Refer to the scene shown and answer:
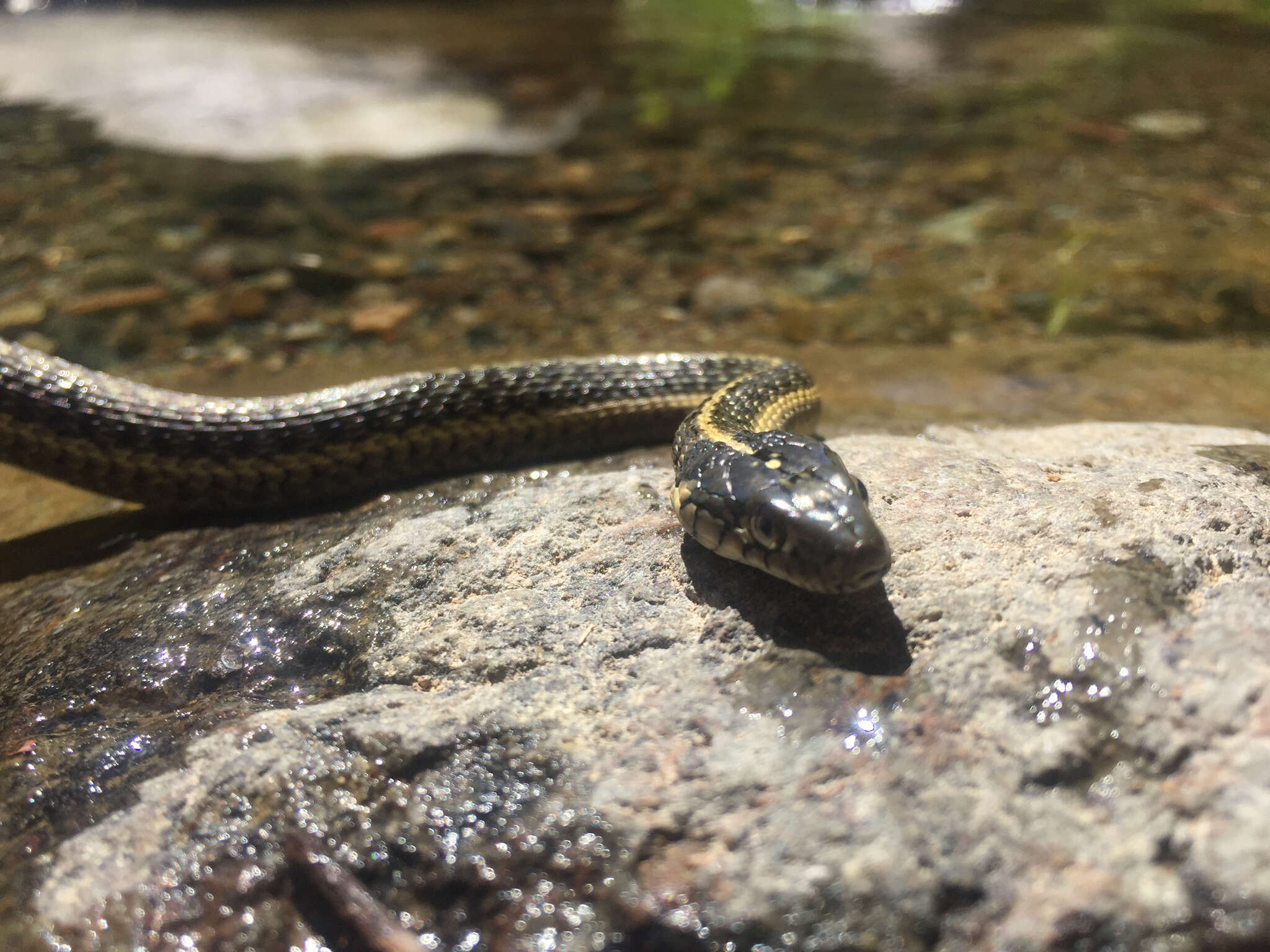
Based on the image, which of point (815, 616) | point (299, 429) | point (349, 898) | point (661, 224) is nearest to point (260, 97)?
point (661, 224)

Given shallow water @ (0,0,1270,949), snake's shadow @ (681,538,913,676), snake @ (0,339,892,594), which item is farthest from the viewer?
shallow water @ (0,0,1270,949)

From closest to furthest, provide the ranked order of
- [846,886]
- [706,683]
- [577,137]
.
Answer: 1. [846,886]
2. [706,683]
3. [577,137]

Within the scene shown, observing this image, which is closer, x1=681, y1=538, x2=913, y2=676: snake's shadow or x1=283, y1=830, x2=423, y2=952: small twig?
x1=283, y1=830, x2=423, y2=952: small twig

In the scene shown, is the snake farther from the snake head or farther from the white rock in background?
the white rock in background

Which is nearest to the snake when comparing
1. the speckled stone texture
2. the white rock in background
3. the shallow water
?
the shallow water

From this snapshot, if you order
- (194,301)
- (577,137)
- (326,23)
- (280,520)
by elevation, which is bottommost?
(280,520)

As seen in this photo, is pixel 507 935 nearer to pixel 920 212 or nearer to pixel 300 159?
pixel 920 212

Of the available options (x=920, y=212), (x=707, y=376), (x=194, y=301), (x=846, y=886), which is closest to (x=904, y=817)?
(x=846, y=886)

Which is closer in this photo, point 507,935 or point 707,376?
point 507,935
